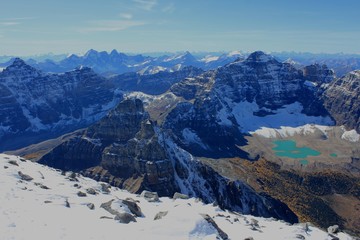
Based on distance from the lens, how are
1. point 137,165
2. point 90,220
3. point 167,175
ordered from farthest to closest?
point 137,165 → point 167,175 → point 90,220

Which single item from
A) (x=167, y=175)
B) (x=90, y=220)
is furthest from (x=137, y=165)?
(x=90, y=220)

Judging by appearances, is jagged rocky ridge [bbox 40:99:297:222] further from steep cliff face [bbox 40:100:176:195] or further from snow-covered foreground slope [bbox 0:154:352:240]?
snow-covered foreground slope [bbox 0:154:352:240]

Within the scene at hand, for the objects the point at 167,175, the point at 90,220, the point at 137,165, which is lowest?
the point at 167,175

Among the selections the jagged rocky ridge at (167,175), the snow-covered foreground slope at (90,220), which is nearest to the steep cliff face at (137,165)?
the jagged rocky ridge at (167,175)

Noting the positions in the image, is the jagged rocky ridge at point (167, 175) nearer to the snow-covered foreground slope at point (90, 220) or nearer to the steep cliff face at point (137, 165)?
the steep cliff face at point (137, 165)

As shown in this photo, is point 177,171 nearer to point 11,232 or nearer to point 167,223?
point 167,223

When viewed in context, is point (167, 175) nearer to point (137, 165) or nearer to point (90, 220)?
point (137, 165)

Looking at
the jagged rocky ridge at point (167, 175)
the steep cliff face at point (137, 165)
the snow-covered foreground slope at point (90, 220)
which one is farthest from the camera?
the steep cliff face at point (137, 165)

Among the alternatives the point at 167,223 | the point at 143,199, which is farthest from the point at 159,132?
the point at 167,223
